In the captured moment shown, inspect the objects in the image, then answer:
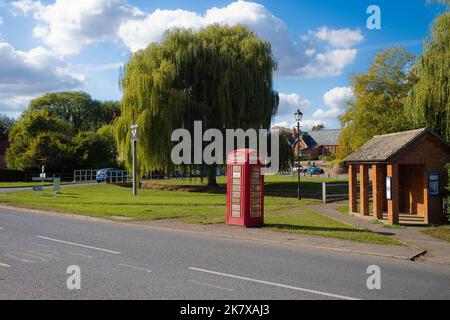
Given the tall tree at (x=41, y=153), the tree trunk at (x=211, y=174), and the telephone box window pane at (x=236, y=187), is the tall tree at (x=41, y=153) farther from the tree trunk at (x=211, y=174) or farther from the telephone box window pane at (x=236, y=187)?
the telephone box window pane at (x=236, y=187)

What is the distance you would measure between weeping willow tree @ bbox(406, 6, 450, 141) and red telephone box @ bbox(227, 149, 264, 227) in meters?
9.45

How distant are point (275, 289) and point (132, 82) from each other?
29.7 m

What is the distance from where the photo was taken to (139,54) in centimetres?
3669

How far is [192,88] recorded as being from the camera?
121ft

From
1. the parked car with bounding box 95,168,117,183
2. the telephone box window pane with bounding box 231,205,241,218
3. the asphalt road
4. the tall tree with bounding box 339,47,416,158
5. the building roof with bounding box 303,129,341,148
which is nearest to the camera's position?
the asphalt road

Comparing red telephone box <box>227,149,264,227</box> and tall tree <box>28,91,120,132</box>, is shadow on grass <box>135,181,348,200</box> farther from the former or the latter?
tall tree <box>28,91,120,132</box>

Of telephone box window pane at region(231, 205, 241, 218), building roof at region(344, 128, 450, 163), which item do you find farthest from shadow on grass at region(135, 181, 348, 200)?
telephone box window pane at region(231, 205, 241, 218)

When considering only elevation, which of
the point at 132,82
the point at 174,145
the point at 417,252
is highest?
the point at 132,82

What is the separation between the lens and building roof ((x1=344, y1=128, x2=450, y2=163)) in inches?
682

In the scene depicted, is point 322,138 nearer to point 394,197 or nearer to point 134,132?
point 134,132

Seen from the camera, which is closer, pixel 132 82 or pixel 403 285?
pixel 403 285

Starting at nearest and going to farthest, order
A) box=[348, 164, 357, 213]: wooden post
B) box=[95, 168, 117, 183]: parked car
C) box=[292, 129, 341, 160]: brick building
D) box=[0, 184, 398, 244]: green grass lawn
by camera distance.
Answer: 1. box=[0, 184, 398, 244]: green grass lawn
2. box=[348, 164, 357, 213]: wooden post
3. box=[95, 168, 117, 183]: parked car
4. box=[292, 129, 341, 160]: brick building
